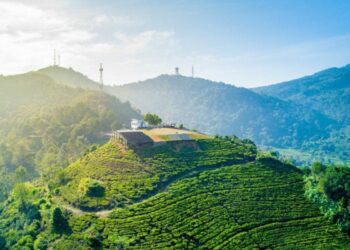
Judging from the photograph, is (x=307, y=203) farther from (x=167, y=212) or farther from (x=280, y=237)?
(x=167, y=212)

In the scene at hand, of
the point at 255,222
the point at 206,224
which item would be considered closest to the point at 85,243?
the point at 206,224

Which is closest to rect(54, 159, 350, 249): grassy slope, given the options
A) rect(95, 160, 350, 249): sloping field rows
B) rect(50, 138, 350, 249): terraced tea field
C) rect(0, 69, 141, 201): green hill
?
rect(95, 160, 350, 249): sloping field rows

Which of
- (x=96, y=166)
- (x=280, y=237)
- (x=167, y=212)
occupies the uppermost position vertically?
(x=96, y=166)

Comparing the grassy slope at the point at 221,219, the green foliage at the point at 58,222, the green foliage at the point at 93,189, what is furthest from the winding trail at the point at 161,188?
the green foliage at the point at 58,222

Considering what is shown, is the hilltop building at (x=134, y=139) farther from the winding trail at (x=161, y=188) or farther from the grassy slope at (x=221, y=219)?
the grassy slope at (x=221, y=219)

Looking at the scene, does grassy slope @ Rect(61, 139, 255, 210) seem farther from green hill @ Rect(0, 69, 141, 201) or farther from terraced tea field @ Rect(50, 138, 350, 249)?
green hill @ Rect(0, 69, 141, 201)

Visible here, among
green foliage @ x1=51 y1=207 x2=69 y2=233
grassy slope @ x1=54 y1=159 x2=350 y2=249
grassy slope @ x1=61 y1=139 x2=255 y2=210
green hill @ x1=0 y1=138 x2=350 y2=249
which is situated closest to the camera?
grassy slope @ x1=54 y1=159 x2=350 y2=249

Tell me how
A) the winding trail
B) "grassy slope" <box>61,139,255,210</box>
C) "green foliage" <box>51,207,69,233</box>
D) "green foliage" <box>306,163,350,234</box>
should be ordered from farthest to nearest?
1. "green foliage" <box>306,163,350,234</box>
2. "grassy slope" <box>61,139,255,210</box>
3. the winding trail
4. "green foliage" <box>51,207,69,233</box>
